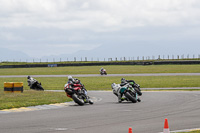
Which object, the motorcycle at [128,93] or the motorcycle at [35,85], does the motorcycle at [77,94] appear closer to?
the motorcycle at [128,93]

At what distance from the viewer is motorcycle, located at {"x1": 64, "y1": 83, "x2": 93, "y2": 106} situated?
21145 millimetres

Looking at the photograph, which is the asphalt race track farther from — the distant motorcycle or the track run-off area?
the distant motorcycle

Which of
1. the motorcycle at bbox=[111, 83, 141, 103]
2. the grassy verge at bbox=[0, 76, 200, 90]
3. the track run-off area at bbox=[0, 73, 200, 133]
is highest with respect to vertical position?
the motorcycle at bbox=[111, 83, 141, 103]

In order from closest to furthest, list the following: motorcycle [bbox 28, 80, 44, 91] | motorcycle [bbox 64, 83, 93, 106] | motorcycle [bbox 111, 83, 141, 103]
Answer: motorcycle [bbox 64, 83, 93, 106] < motorcycle [bbox 111, 83, 141, 103] < motorcycle [bbox 28, 80, 44, 91]

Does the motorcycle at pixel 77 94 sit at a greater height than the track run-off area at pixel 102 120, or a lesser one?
greater

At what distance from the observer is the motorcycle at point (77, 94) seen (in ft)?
69.4

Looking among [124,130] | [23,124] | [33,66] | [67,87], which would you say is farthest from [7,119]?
[33,66]

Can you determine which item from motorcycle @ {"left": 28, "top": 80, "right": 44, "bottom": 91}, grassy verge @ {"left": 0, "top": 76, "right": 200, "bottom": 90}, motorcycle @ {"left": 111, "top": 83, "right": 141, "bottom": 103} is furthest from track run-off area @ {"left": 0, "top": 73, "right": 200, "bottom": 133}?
grassy verge @ {"left": 0, "top": 76, "right": 200, "bottom": 90}

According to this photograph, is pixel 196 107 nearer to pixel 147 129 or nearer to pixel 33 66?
pixel 147 129

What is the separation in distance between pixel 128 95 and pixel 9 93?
8748 mm

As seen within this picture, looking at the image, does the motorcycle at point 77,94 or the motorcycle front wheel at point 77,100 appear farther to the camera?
the motorcycle at point 77,94

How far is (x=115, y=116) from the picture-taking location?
639 inches

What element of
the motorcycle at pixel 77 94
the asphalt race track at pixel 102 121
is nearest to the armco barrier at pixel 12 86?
the motorcycle at pixel 77 94

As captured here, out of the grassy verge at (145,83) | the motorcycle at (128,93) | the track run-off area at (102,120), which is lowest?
the grassy verge at (145,83)
